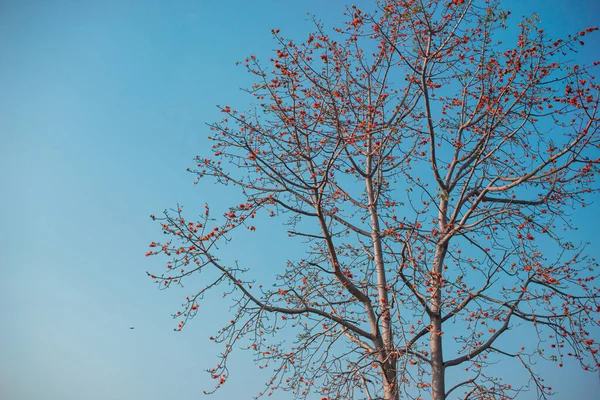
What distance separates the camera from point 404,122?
724 centimetres


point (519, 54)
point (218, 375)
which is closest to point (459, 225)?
point (519, 54)

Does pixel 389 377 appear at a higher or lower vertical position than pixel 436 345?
lower

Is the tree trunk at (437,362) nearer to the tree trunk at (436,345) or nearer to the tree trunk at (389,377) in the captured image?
the tree trunk at (436,345)

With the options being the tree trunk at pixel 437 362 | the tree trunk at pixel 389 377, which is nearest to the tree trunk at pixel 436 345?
the tree trunk at pixel 437 362

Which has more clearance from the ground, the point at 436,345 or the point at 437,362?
the point at 436,345

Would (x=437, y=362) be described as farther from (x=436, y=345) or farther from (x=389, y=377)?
(x=389, y=377)

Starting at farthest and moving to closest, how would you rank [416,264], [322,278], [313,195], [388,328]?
[322,278] → [388,328] → [313,195] → [416,264]

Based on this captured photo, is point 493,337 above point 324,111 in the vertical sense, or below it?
below

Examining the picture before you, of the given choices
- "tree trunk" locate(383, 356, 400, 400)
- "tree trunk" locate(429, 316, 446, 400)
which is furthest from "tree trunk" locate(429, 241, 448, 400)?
"tree trunk" locate(383, 356, 400, 400)

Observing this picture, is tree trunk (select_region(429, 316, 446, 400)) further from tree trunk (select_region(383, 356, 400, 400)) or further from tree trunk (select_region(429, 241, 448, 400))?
tree trunk (select_region(383, 356, 400, 400))

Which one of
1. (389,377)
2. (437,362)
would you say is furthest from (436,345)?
(389,377)

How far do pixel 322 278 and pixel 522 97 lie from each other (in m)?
3.67

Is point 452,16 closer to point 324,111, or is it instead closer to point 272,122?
point 324,111

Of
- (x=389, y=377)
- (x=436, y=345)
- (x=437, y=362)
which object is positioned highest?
(x=436, y=345)
